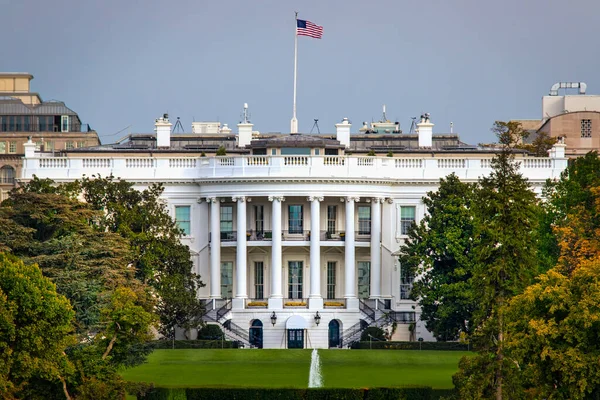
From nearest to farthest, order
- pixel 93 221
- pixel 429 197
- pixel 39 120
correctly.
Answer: pixel 93 221
pixel 429 197
pixel 39 120

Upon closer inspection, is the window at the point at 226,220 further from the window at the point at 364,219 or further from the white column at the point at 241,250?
the window at the point at 364,219

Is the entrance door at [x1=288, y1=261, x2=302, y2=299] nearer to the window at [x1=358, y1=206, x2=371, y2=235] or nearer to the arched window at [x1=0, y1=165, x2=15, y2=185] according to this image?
the window at [x1=358, y1=206, x2=371, y2=235]

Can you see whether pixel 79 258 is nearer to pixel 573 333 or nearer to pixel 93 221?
pixel 93 221

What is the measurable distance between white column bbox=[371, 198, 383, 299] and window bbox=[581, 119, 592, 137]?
151ft

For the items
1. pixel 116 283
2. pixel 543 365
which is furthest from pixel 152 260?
pixel 543 365

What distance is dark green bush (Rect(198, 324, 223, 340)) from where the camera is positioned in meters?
113

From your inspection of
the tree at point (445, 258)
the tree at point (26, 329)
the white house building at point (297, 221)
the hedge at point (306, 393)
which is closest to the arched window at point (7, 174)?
the white house building at point (297, 221)

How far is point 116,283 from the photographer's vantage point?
92.5 meters

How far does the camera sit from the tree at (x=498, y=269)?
259ft

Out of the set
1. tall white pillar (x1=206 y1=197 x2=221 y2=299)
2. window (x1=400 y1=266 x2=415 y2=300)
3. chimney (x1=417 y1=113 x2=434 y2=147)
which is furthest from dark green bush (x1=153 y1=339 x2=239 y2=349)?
chimney (x1=417 y1=113 x2=434 y2=147)

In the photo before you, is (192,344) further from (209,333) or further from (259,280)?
(259,280)

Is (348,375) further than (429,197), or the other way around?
(429,197)

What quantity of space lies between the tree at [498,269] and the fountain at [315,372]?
31.6 feet

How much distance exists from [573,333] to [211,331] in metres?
42.3
